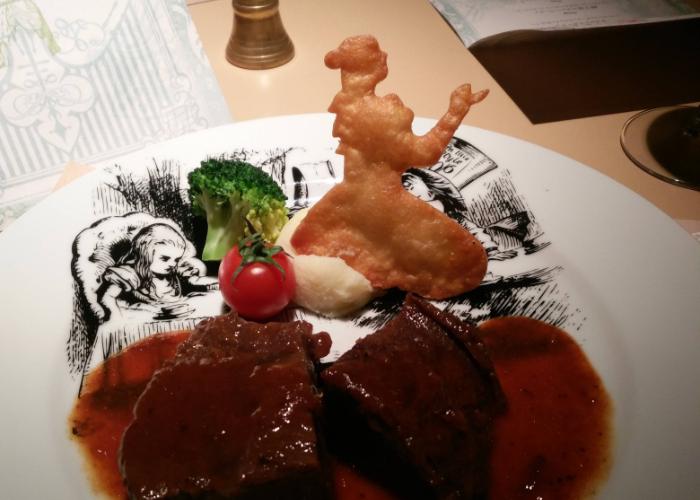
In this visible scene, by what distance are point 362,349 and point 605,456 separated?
1.04 metres

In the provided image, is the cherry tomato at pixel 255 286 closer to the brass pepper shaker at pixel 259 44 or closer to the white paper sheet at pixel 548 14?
the brass pepper shaker at pixel 259 44

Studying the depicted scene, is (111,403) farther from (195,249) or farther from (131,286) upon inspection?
(195,249)

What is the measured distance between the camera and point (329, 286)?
2795 mm

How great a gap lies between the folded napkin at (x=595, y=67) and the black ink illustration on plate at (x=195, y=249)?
1.21 meters

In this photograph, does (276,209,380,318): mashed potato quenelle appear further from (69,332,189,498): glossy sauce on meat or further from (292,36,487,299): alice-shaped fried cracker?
(69,332,189,498): glossy sauce on meat

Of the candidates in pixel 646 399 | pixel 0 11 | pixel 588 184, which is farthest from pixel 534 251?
pixel 0 11

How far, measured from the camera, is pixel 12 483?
202cm

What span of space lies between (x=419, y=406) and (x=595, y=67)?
3.86m

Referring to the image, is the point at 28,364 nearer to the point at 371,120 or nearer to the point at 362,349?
the point at 362,349

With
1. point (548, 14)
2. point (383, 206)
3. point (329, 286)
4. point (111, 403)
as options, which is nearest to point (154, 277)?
point (111, 403)

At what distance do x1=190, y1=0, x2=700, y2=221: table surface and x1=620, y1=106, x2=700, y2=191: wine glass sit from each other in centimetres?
6

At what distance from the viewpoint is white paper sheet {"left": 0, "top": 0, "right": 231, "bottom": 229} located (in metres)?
3.30

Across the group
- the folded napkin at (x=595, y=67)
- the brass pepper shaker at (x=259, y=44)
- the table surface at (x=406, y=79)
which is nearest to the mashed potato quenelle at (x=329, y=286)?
the table surface at (x=406, y=79)

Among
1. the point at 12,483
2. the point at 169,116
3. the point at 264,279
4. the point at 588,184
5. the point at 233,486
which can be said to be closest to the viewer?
the point at 233,486
